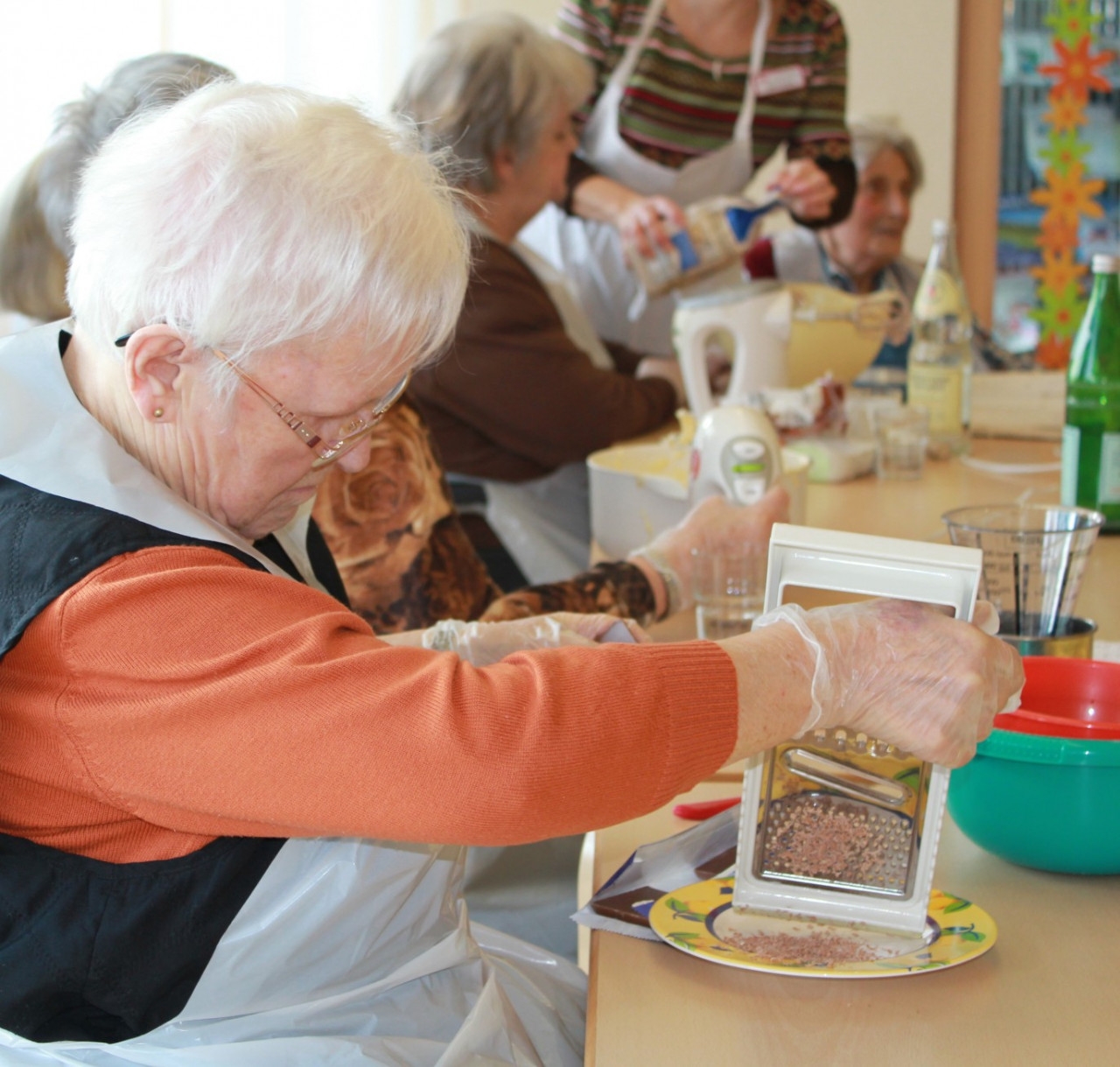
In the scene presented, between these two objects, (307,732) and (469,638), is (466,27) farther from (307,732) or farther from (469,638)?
(307,732)

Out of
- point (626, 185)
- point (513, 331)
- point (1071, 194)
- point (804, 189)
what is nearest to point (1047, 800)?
point (513, 331)

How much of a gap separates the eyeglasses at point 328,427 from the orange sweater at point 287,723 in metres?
0.11

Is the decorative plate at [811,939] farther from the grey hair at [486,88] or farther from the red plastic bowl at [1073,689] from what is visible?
the grey hair at [486,88]

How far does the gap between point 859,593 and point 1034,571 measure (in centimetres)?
36

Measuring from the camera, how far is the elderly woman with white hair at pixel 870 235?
307 centimetres

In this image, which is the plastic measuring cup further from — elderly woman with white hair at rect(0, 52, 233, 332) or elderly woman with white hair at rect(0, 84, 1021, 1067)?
elderly woman with white hair at rect(0, 52, 233, 332)

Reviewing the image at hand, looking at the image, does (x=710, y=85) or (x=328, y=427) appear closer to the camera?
(x=328, y=427)

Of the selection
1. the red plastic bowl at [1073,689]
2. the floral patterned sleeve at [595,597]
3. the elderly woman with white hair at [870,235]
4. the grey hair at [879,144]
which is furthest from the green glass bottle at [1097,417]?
the grey hair at [879,144]

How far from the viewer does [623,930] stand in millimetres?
741

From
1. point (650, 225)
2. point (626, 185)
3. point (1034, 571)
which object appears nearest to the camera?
point (1034, 571)

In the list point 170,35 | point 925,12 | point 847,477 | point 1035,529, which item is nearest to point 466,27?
point 847,477

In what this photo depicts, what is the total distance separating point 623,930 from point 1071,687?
14.2 inches

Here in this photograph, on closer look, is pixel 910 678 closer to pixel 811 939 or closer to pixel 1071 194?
pixel 811 939

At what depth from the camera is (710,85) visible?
269 centimetres
